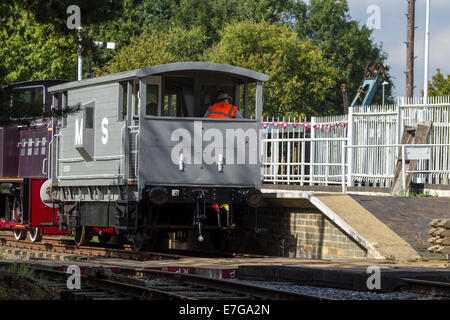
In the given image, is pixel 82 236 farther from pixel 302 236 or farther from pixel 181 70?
pixel 302 236

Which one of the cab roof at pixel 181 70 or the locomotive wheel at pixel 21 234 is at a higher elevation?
the cab roof at pixel 181 70

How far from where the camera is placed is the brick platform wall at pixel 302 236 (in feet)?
54.4

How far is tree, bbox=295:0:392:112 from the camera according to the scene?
7331 cm

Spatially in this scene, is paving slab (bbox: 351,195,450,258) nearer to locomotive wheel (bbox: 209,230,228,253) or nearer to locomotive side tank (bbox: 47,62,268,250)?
locomotive side tank (bbox: 47,62,268,250)

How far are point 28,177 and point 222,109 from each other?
622 centimetres

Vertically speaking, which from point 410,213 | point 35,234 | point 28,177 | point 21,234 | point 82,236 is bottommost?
point 21,234

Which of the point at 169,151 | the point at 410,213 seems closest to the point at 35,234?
the point at 169,151

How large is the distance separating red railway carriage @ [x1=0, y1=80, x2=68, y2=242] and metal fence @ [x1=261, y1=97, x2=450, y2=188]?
538 centimetres

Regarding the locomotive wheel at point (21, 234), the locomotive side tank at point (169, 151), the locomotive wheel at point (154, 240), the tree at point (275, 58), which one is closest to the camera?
the locomotive side tank at point (169, 151)

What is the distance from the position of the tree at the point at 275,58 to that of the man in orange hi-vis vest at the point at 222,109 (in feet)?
114

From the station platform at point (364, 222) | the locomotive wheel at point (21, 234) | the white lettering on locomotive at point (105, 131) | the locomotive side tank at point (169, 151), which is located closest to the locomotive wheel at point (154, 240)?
the locomotive side tank at point (169, 151)

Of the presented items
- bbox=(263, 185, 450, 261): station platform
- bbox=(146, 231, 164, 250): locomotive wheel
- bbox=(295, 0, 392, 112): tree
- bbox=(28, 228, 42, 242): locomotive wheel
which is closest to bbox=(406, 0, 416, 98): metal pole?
bbox=(263, 185, 450, 261): station platform

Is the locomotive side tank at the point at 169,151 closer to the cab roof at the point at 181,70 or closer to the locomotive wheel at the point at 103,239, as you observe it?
the cab roof at the point at 181,70

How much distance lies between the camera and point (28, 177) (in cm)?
2145
